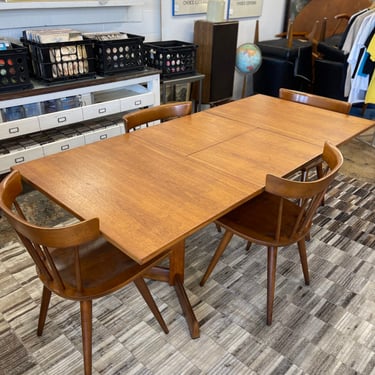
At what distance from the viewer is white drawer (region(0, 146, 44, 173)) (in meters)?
2.39

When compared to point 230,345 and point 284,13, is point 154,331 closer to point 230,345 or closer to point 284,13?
point 230,345

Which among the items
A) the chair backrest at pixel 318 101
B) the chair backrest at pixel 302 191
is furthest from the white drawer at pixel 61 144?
the chair backrest at pixel 302 191

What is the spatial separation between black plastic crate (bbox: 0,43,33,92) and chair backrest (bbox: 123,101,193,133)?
2.70 feet

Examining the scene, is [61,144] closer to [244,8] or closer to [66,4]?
[66,4]

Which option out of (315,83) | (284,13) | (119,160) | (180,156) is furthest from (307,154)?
(284,13)

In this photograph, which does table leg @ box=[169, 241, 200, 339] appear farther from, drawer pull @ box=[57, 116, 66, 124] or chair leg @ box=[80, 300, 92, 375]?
drawer pull @ box=[57, 116, 66, 124]

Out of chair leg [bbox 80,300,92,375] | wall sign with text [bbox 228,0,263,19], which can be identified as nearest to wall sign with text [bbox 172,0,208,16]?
wall sign with text [bbox 228,0,263,19]

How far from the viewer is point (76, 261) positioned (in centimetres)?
121

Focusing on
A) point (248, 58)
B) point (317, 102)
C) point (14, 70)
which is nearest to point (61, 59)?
point (14, 70)

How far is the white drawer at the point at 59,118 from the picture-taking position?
250 centimetres

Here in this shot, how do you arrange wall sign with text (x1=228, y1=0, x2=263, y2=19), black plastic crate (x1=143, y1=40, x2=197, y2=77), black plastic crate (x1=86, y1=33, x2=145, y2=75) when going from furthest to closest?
wall sign with text (x1=228, y1=0, x2=263, y2=19)
black plastic crate (x1=143, y1=40, x2=197, y2=77)
black plastic crate (x1=86, y1=33, x2=145, y2=75)

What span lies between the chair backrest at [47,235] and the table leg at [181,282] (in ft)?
1.60

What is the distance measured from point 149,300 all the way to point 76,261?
1.80 ft

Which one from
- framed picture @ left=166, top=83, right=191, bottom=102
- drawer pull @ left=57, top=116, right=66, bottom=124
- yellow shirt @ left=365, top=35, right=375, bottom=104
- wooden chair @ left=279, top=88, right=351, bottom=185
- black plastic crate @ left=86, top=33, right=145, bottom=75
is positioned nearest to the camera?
wooden chair @ left=279, top=88, right=351, bottom=185
